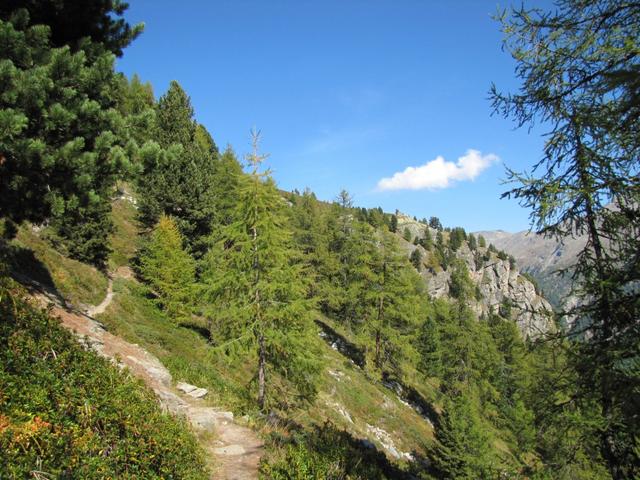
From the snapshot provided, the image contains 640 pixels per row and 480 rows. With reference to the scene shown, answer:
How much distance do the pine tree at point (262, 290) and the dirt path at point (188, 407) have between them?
260 centimetres

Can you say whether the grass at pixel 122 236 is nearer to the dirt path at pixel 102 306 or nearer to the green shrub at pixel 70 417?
the dirt path at pixel 102 306

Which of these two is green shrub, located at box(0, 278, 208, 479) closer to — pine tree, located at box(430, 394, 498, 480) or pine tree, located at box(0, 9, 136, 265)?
pine tree, located at box(0, 9, 136, 265)

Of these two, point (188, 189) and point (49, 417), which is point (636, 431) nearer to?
point (49, 417)

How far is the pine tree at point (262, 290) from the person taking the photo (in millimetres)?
14086

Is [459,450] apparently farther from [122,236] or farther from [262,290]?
[122,236]

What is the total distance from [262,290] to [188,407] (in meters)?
4.48

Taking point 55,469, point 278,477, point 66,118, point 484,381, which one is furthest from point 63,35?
point 484,381

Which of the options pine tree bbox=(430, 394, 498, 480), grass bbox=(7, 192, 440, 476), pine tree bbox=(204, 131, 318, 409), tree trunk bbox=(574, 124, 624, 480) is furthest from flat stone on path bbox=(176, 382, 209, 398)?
pine tree bbox=(430, 394, 498, 480)

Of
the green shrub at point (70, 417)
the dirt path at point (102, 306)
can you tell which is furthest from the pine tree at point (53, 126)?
the dirt path at point (102, 306)

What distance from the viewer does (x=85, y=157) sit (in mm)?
7762

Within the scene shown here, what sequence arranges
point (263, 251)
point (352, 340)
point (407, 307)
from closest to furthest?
point (263, 251)
point (407, 307)
point (352, 340)

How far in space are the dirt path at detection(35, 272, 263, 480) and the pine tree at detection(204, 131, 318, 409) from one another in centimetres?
260

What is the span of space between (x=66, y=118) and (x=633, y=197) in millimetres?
9857

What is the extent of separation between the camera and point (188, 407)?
1134 centimetres
